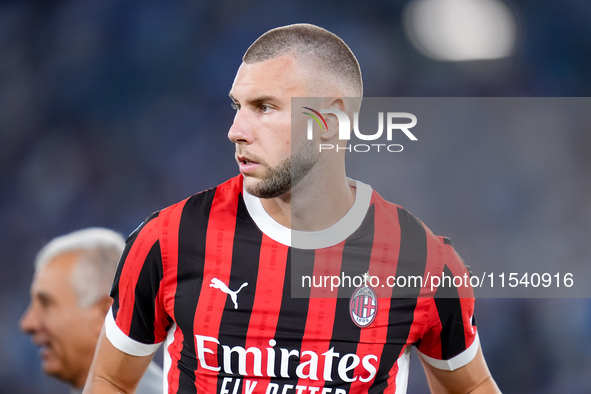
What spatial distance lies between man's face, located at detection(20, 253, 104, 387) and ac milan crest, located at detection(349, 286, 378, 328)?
1.20m

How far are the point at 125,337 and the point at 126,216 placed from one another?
0.93 meters

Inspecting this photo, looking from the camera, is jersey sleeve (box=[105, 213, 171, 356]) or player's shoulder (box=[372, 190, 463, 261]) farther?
player's shoulder (box=[372, 190, 463, 261])

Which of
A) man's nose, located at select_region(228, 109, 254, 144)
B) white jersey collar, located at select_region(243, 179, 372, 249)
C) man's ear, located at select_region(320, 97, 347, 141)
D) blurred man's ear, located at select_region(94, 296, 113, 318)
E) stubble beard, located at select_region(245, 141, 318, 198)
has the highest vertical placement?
man's ear, located at select_region(320, 97, 347, 141)

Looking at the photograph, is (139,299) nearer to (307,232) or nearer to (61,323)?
(307,232)

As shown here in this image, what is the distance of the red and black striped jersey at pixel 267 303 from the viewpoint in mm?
1481

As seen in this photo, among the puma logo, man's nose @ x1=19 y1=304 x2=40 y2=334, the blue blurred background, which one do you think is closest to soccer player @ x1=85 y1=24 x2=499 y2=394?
the puma logo

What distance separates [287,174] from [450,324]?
588 millimetres

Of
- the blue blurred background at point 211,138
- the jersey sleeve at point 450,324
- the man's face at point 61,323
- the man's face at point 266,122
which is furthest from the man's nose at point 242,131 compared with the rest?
the man's face at point 61,323

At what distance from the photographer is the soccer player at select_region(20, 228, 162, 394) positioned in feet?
7.67

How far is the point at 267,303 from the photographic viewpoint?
150 centimetres

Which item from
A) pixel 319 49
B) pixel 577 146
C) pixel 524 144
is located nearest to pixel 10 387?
pixel 319 49

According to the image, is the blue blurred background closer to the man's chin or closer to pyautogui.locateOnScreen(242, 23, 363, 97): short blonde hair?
pyautogui.locateOnScreen(242, 23, 363, 97): short blonde hair

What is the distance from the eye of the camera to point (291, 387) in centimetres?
148

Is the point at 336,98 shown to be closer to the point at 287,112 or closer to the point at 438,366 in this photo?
the point at 287,112
